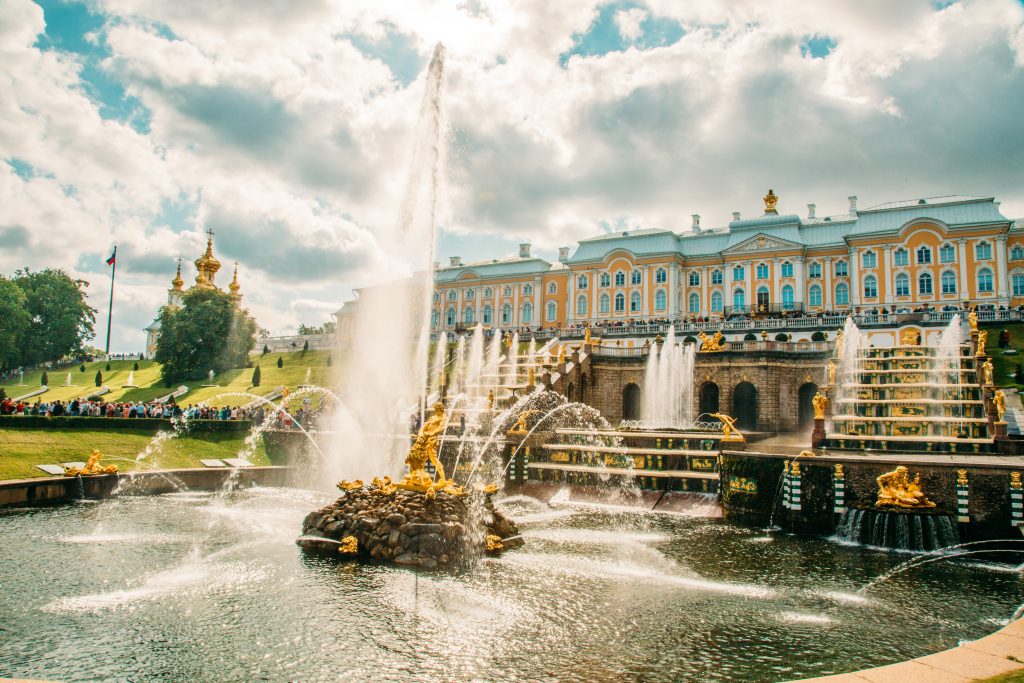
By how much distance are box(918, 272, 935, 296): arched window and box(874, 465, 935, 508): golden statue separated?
1582 inches

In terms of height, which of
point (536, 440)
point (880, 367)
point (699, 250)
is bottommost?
point (536, 440)

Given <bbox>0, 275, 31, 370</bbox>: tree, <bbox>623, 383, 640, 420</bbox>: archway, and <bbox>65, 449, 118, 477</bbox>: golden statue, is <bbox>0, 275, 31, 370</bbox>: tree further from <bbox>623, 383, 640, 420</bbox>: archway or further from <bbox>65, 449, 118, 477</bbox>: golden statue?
<bbox>623, 383, 640, 420</bbox>: archway

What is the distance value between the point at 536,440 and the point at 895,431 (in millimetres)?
13075

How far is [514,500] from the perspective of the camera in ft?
69.2

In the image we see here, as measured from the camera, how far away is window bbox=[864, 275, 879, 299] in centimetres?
5081

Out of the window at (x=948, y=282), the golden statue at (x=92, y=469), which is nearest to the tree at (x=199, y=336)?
the golden statue at (x=92, y=469)

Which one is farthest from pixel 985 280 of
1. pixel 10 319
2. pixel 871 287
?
pixel 10 319

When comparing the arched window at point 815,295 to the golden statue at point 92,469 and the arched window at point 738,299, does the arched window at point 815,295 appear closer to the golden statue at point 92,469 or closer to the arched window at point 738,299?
the arched window at point 738,299

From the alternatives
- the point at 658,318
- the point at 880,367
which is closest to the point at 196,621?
the point at 880,367

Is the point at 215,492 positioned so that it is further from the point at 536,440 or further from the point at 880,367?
the point at 880,367

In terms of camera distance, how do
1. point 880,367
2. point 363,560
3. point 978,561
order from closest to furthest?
point 363,560 → point 978,561 → point 880,367

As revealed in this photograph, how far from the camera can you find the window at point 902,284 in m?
49.6

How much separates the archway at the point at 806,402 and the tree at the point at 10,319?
61260mm

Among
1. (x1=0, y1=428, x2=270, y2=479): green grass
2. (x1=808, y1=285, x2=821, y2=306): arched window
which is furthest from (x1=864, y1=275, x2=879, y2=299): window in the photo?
(x1=0, y1=428, x2=270, y2=479): green grass
